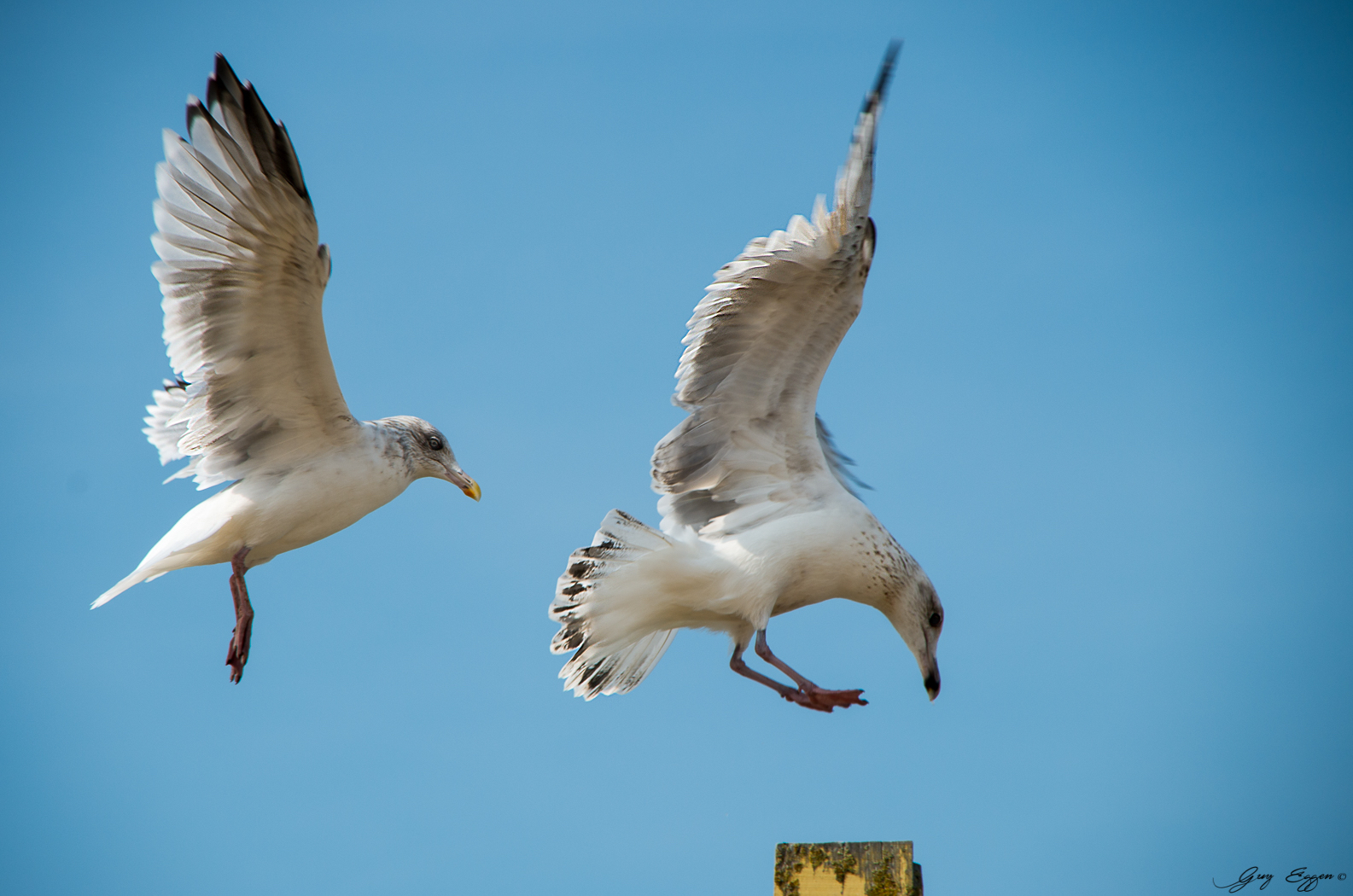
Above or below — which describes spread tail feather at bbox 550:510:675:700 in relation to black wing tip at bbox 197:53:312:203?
below

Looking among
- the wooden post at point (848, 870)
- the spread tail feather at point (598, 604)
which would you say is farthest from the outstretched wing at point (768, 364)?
the wooden post at point (848, 870)

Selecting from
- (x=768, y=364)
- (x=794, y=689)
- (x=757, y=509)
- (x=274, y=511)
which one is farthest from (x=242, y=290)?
(x=794, y=689)

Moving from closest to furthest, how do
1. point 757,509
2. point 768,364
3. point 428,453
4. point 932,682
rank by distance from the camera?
1. point 768,364
2. point 757,509
3. point 932,682
4. point 428,453

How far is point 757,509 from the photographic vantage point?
666 cm

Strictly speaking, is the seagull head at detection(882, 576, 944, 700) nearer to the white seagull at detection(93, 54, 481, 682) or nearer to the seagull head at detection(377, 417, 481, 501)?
the seagull head at detection(377, 417, 481, 501)

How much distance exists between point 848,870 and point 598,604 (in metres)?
2.68

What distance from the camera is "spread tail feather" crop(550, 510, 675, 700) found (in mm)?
6238

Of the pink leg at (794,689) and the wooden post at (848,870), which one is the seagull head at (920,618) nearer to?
the pink leg at (794,689)

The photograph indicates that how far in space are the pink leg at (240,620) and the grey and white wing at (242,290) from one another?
1.63 ft

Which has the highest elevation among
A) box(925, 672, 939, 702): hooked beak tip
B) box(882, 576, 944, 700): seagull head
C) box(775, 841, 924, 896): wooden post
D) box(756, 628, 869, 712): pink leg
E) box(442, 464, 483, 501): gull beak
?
box(442, 464, 483, 501): gull beak

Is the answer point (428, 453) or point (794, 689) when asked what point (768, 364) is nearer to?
point (794, 689)

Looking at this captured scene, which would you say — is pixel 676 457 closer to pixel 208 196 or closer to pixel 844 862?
pixel 208 196

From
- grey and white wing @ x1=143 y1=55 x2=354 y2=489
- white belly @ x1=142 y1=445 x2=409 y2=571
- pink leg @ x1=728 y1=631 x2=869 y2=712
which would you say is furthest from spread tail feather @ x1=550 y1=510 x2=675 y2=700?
grey and white wing @ x1=143 y1=55 x2=354 y2=489

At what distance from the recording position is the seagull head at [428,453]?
7480 mm
